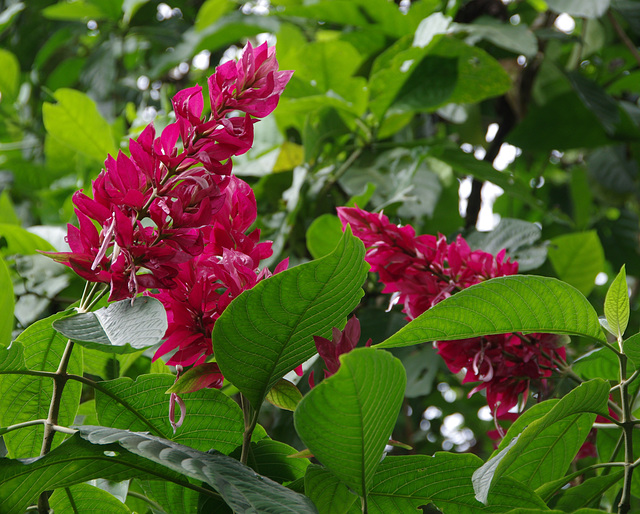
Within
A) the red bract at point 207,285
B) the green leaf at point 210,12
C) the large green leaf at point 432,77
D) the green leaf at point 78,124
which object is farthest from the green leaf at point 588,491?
the green leaf at point 210,12

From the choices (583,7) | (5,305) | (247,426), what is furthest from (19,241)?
(583,7)

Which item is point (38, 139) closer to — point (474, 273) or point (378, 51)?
point (378, 51)

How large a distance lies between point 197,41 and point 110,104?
1.94 ft

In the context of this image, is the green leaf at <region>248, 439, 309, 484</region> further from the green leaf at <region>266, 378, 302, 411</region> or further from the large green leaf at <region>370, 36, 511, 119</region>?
the large green leaf at <region>370, 36, 511, 119</region>

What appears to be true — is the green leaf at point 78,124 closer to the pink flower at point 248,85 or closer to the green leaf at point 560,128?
the pink flower at point 248,85

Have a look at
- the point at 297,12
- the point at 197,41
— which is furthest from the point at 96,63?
the point at 297,12

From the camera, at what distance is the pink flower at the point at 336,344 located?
517mm

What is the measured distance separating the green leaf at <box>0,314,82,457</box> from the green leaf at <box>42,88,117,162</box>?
2.48 ft

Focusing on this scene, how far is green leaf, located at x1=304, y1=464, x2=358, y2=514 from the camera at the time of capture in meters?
0.53

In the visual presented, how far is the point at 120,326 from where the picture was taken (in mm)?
484

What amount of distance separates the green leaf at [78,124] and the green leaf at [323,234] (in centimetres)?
53

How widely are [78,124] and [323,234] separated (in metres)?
0.61

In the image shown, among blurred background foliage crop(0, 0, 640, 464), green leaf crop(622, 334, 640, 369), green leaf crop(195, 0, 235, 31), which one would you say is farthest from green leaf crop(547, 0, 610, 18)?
green leaf crop(622, 334, 640, 369)

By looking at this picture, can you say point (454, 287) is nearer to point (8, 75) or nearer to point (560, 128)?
point (560, 128)
